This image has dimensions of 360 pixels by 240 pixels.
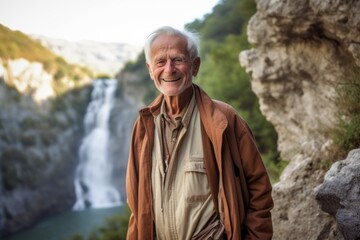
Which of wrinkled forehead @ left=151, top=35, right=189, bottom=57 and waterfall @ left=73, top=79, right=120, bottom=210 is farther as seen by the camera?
waterfall @ left=73, top=79, right=120, bottom=210

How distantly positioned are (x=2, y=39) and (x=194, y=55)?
28.2 m

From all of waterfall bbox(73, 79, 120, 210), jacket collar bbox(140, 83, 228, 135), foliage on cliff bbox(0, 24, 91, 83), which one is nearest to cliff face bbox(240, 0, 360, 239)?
jacket collar bbox(140, 83, 228, 135)

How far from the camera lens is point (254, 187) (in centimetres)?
214

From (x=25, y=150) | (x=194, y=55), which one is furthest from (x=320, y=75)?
(x=25, y=150)

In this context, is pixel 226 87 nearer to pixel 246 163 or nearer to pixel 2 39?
pixel 246 163

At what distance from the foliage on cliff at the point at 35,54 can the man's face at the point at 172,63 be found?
1059 inches

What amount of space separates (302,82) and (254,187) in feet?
15.0

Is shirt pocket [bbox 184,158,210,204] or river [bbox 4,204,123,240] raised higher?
shirt pocket [bbox 184,158,210,204]

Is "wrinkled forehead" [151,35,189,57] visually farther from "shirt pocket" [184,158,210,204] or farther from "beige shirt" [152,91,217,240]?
"shirt pocket" [184,158,210,204]

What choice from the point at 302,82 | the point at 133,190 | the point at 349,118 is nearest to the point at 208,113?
the point at 133,190

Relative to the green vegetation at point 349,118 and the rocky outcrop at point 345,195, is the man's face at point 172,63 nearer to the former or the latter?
the rocky outcrop at point 345,195

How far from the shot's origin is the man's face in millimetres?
2168

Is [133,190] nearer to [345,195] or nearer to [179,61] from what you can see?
[179,61]

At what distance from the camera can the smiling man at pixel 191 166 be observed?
2092 mm
